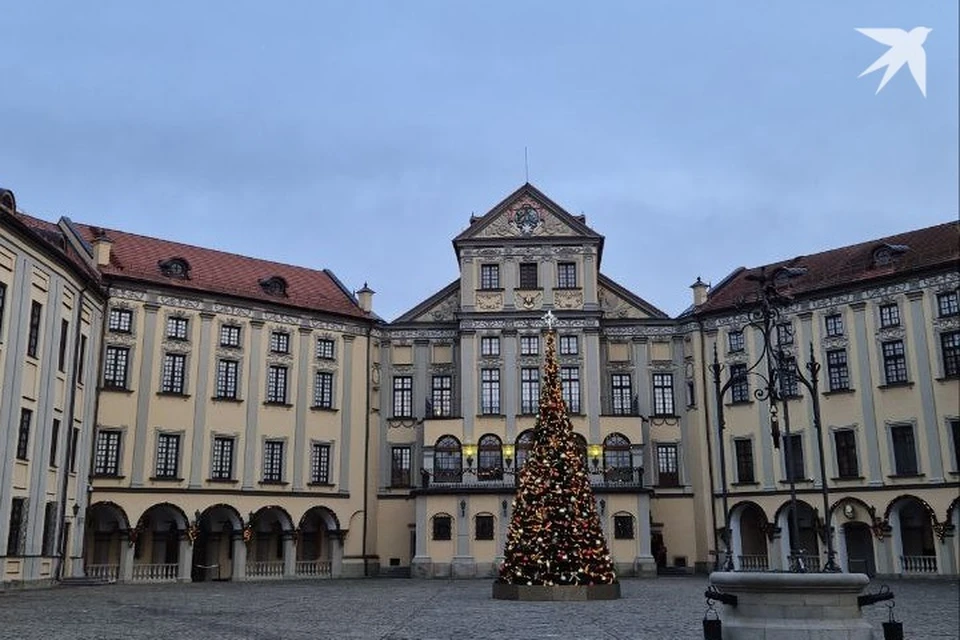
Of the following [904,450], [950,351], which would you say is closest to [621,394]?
[904,450]

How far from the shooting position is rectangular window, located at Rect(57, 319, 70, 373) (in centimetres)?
3344

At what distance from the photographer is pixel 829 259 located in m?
43.3

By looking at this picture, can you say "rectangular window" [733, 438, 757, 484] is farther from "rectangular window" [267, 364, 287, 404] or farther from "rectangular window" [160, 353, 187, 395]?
"rectangular window" [160, 353, 187, 395]

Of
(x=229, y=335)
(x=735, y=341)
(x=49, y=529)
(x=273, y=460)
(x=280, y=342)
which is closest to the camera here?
(x=49, y=529)

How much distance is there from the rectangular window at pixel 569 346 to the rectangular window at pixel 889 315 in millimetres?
13562

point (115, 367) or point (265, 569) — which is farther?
point (265, 569)

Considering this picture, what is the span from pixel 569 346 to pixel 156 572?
2101 cm

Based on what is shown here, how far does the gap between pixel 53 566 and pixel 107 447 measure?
240 inches

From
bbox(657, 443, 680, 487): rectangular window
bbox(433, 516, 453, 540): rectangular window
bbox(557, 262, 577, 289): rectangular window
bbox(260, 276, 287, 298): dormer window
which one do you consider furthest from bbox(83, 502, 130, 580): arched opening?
bbox(657, 443, 680, 487): rectangular window

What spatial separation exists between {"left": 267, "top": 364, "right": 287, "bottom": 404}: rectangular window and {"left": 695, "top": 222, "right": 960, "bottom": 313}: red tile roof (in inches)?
799

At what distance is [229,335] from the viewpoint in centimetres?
4172

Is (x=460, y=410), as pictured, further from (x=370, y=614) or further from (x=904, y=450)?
(x=370, y=614)

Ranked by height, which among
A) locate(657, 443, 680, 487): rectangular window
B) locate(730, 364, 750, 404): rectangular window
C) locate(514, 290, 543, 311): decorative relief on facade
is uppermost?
locate(514, 290, 543, 311): decorative relief on facade

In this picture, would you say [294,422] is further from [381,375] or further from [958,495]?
[958,495]
